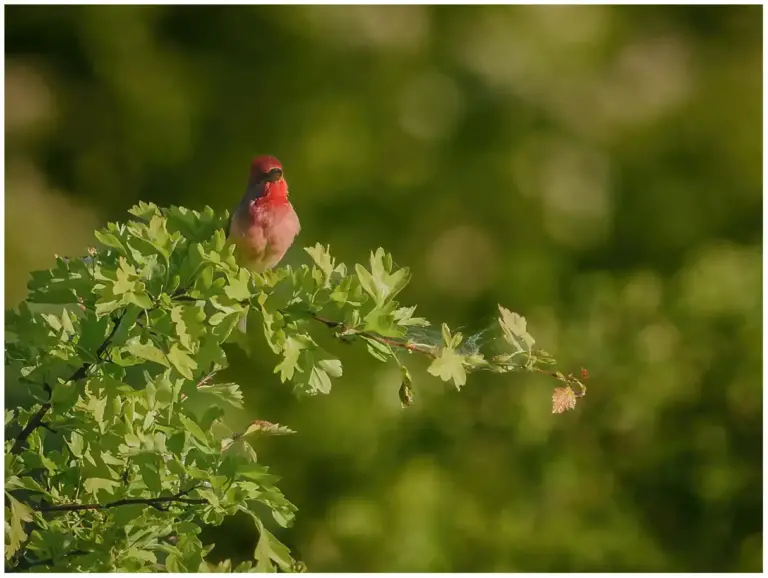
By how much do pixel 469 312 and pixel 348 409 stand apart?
37.8 inches

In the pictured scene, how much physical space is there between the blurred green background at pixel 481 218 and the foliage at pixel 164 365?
305 cm

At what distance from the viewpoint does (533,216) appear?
5.91 meters

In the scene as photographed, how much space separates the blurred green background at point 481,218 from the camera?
4676 millimetres

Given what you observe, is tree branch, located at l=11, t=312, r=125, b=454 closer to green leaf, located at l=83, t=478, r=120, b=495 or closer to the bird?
green leaf, located at l=83, t=478, r=120, b=495

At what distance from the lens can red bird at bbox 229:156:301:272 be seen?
1988 millimetres

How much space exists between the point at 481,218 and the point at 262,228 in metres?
4.04

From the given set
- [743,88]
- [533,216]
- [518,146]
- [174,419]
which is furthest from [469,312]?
[174,419]

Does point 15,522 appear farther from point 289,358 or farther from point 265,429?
point 289,358

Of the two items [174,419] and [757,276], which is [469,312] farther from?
[174,419]

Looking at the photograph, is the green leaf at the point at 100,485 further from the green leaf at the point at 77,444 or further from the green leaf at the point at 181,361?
the green leaf at the point at 181,361

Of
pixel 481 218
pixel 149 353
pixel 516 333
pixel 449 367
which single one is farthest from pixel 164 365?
pixel 481 218

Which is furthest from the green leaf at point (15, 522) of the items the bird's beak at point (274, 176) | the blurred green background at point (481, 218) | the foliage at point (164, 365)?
the blurred green background at point (481, 218)

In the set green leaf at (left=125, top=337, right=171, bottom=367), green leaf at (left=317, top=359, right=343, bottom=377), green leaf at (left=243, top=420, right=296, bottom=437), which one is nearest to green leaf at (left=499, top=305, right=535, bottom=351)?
green leaf at (left=317, top=359, right=343, bottom=377)

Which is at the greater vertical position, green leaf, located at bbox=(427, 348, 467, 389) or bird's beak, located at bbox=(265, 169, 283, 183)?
bird's beak, located at bbox=(265, 169, 283, 183)
